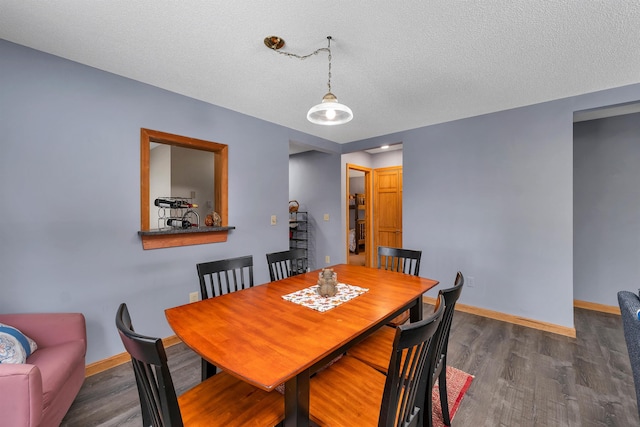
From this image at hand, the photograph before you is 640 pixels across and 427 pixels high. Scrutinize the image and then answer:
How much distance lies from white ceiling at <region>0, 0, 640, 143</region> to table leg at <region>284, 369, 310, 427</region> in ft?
6.13

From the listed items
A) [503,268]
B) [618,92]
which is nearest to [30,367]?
[503,268]

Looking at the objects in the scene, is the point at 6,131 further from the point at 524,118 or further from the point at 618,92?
the point at 618,92

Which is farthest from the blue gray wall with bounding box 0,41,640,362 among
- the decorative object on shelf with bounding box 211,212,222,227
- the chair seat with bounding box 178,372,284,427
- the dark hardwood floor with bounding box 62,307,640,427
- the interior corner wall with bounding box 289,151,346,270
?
the chair seat with bounding box 178,372,284,427

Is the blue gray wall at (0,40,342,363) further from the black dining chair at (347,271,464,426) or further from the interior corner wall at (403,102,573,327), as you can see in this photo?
the interior corner wall at (403,102,573,327)

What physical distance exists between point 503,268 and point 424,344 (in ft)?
9.16

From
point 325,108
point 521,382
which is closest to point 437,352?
point 521,382

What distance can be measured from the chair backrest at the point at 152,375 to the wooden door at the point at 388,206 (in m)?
4.93

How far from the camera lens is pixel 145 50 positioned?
6.35ft

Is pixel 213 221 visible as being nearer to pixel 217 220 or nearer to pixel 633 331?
pixel 217 220

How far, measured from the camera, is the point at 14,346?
4.75 ft

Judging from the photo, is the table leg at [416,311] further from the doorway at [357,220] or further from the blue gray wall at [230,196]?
the doorway at [357,220]

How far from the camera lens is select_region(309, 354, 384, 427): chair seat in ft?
3.56

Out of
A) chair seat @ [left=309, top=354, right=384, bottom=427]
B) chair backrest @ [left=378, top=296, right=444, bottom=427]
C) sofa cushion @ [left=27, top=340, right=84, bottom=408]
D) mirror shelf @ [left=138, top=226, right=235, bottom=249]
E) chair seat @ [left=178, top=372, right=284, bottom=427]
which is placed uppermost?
mirror shelf @ [left=138, top=226, right=235, bottom=249]

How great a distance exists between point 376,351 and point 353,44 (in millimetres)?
2017
